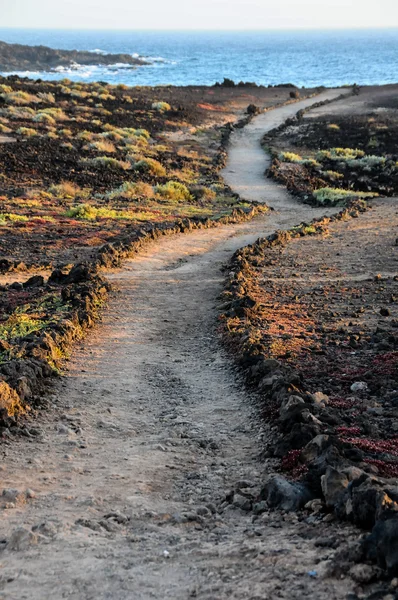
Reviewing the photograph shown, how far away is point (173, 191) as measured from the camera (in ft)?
91.4

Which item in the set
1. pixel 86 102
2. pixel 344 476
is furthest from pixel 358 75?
pixel 344 476

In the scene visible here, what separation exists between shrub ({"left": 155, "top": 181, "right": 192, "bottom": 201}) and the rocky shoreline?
10569 cm

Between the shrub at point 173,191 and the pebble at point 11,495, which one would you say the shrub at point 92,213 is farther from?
the pebble at point 11,495

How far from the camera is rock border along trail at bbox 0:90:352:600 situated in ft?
16.7

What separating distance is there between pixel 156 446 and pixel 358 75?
12082 cm

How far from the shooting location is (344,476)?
5.89 m

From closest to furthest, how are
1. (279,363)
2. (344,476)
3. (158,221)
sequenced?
1. (344,476)
2. (279,363)
3. (158,221)

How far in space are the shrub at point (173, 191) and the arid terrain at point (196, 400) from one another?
1.68 metres

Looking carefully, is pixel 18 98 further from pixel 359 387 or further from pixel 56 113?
pixel 359 387

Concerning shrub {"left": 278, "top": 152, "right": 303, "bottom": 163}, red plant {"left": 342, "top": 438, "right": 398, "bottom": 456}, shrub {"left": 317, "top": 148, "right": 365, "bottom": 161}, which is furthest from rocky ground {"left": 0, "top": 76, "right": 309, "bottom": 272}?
red plant {"left": 342, "top": 438, "right": 398, "bottom": 456}

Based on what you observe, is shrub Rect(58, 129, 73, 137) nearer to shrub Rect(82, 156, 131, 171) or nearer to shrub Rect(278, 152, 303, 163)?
shrub Rect(82, 156, 131, 171)

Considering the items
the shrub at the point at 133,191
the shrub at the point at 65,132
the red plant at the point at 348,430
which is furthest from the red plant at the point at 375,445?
the shrub at the point at 65,132

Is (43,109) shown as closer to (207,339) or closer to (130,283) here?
(130,283)

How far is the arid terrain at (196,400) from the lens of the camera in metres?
5.27
